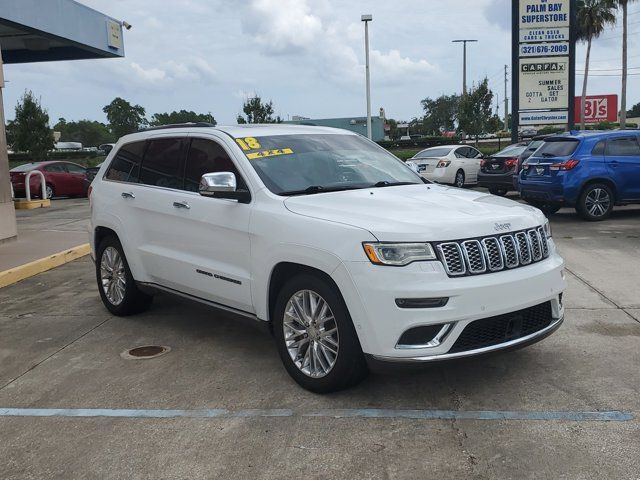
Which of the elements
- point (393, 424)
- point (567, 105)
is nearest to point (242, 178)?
point (393, 424)

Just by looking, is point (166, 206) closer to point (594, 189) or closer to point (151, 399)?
point (151, 399)

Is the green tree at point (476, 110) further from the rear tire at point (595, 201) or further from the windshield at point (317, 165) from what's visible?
the windshield at point (317, 165)

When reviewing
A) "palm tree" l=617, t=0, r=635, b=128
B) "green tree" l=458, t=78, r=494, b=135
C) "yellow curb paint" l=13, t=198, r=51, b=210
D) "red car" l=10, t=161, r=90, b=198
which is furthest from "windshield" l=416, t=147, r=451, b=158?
"palm tree" l=617, t=0, r=635, b=128

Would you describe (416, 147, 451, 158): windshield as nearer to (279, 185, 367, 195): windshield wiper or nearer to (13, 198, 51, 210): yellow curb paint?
(13, 198, 51, 210): yellow curb paint

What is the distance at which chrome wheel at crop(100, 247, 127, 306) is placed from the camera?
6305mm

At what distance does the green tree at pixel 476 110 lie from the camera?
41.3 m

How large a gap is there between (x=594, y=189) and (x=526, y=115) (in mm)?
9057

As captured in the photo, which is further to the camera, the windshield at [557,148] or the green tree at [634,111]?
the green tree at [634,111]

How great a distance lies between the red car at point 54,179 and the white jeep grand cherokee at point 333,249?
56.2ft

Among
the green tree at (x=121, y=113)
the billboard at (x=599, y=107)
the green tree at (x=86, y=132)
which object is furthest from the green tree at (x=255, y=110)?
the green tree at (x=86, y=132)

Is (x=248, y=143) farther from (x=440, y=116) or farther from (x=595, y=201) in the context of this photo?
(x=440, y=116)

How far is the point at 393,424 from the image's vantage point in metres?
3.83

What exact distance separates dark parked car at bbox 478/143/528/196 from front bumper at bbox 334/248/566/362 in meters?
12.8

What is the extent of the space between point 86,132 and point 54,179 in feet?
347
